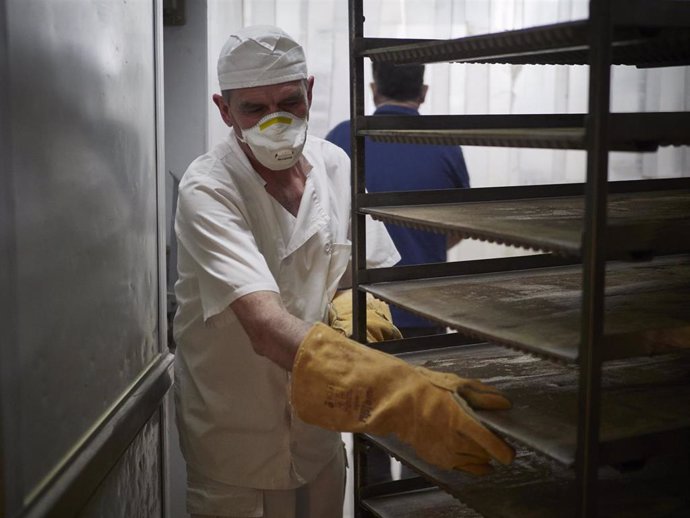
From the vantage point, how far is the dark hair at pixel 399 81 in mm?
2781

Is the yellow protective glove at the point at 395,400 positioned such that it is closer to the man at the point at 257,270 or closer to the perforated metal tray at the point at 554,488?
the perforated metal tray at the point at 554,488

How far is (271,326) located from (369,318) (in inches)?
12.8

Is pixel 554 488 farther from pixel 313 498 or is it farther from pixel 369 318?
pixel 313 498

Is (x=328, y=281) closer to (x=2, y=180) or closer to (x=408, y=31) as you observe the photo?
(x=2, y=180)

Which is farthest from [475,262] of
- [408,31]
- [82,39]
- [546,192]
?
[408,31]

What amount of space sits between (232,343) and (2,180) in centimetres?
78

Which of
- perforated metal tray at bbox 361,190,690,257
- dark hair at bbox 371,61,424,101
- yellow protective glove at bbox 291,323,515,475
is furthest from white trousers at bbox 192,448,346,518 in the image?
dark hair at bbox 371,61,424,101

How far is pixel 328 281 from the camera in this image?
192 centimetres

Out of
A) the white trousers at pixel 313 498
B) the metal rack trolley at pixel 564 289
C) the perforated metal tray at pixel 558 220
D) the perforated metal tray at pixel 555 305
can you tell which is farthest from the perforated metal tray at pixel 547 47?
the white trousers at pixel 313 498

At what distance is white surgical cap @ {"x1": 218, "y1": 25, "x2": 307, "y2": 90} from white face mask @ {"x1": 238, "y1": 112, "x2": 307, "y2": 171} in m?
0.08

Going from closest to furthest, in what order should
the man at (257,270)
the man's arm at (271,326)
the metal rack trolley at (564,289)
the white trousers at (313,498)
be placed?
the metal rack trolley at (564,289)
the man's arm at (271,326)
the man at (257,270)
the white trousers at (313,498)

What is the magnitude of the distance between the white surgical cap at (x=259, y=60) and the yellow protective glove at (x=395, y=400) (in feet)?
2.21

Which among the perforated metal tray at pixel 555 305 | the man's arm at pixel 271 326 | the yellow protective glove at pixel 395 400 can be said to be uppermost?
the perforated metal tray at pixel 555 305

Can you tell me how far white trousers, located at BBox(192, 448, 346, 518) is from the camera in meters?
1.85
